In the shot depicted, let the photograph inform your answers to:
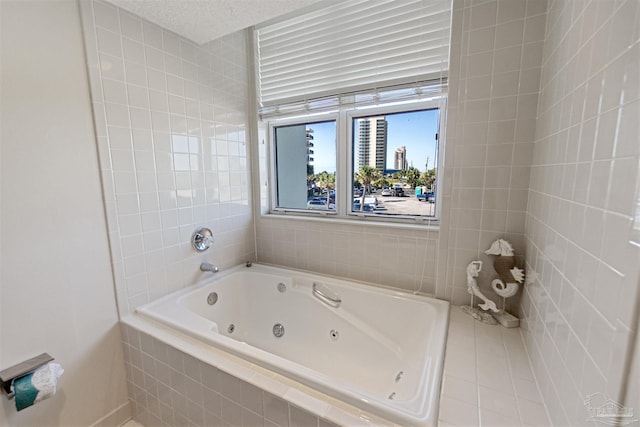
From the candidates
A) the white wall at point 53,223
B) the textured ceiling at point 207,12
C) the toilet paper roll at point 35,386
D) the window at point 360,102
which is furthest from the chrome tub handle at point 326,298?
the textured ceiling at point 207,12

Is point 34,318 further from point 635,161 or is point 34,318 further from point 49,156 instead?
point 635,161

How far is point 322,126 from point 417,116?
28.7 inches

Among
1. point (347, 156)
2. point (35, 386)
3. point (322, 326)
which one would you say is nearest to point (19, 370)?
point (35, 386)

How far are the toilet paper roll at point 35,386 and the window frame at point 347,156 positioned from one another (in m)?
1.56

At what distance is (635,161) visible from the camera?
50 centimetres

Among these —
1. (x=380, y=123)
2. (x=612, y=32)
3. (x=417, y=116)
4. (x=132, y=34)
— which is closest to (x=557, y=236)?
→ (x=612, y=32)

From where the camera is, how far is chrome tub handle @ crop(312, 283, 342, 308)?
1.82 meters

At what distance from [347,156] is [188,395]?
5.63ft

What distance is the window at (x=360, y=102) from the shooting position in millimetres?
1647

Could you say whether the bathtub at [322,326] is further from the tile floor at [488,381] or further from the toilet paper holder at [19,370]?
the toilet paper holder at [19,370]

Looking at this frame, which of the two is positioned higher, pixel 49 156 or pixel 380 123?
pixel 380 123

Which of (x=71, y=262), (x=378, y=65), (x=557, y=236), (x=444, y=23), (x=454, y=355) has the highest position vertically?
(x=444, y=23)

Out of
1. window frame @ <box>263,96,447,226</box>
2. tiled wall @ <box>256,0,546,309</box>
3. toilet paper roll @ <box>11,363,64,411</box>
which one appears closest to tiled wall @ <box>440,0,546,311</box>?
tiled wall @ <box>256,0,546,309</box>

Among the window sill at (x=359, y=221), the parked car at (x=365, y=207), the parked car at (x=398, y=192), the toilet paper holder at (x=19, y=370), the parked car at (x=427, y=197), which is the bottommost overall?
the toilet paper holder at (x=19, y=370)
